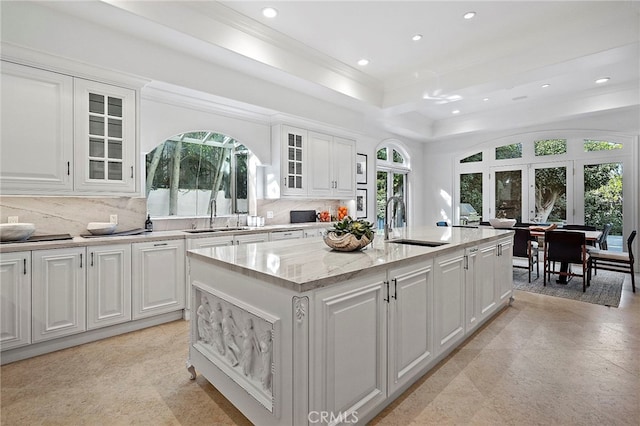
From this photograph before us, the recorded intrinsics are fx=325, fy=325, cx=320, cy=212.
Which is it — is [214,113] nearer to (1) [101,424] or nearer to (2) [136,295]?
(2) [136,295]

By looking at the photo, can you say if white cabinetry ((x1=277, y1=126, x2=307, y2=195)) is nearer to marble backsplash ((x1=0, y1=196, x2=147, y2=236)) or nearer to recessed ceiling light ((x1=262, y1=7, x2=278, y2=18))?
recessed ceiling light ((x1=262, y1=7, x2=278, y2=18))

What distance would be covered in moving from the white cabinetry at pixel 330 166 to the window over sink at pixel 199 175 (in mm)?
960

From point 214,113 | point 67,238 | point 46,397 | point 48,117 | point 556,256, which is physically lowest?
point 46,397

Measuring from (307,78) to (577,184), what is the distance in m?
5.57

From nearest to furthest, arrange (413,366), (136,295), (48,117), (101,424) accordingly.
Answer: (101,424) < (413,366) < (48,117) < (136,295)

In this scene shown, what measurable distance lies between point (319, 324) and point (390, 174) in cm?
630

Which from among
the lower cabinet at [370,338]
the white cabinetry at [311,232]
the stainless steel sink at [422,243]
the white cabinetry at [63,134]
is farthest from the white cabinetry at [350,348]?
the white cabinetry at [311,232]

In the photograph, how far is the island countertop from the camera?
1564 mm

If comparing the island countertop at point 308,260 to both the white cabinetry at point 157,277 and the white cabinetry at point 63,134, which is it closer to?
the white cabinetry at point 157,277

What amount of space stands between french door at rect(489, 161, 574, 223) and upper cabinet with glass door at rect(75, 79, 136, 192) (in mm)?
7103

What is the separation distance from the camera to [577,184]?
6.20 m

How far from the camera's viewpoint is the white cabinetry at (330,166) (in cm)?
525

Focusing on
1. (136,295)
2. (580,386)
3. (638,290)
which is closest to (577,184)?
(638,290)

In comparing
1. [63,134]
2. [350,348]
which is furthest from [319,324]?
[63,134]
